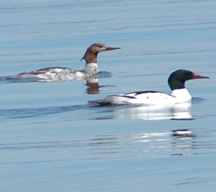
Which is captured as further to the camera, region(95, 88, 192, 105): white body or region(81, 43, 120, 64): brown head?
region(81, 43, 120, 64): brown head

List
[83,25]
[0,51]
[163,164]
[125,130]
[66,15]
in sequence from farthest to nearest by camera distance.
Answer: [66,15], [83,25], [0,51], [125,130], [163,164]

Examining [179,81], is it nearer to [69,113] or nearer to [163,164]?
[69,113]

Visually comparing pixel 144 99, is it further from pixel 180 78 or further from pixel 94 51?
pixel 94 51

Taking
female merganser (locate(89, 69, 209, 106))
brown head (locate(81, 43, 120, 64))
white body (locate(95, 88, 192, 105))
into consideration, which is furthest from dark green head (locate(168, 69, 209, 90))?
brown head (locate(81, 43, 120, 64))

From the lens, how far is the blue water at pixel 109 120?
1137cm

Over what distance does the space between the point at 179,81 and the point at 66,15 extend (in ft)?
94.0

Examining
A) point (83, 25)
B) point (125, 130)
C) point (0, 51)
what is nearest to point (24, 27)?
point (83, 25)

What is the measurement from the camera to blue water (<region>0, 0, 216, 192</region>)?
37.3ft

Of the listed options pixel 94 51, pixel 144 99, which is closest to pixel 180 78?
pixel 144 99

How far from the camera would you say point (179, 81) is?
18516 mm

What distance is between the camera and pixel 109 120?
52.1ft

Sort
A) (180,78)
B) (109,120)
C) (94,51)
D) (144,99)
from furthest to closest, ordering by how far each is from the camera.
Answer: (94,51), (180,78), (144,99), (109,120)

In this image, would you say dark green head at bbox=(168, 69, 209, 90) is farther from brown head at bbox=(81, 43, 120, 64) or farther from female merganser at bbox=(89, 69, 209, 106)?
brown head at bbox=(81, 43, 120, 64)

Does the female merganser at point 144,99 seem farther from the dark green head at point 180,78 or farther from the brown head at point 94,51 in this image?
the brown head at point 94,51
